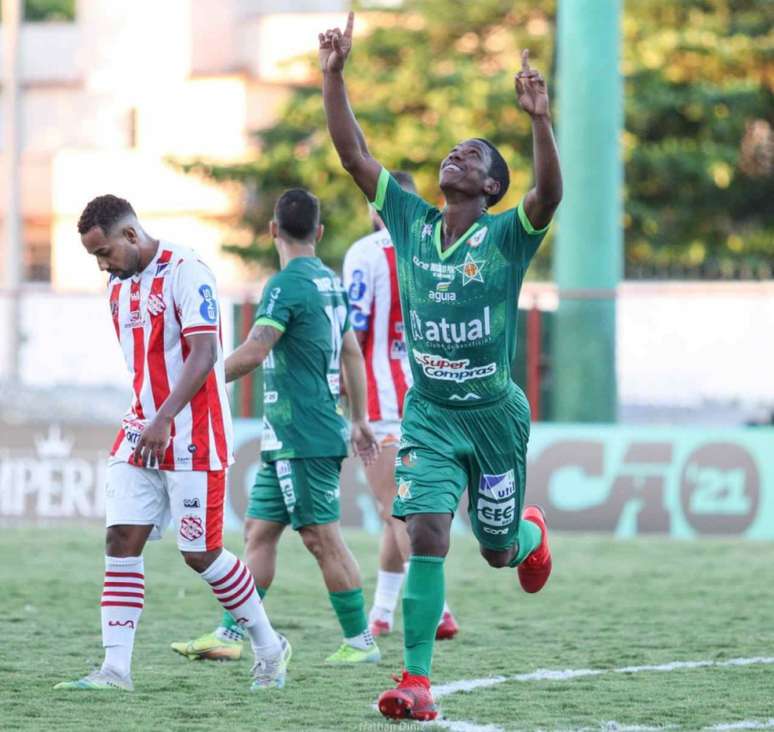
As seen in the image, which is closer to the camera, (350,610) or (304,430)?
(304,430)

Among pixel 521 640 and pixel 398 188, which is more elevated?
pixel 398 188

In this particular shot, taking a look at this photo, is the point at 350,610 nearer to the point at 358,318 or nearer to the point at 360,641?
the point at 360,641

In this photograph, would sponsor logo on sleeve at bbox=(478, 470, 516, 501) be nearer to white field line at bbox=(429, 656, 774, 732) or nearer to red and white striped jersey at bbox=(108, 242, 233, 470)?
white field line at bbox=(429, 656, 774, 732)

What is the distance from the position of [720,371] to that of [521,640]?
781 centimetres

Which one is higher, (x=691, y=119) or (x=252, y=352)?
(x=691, y=119)

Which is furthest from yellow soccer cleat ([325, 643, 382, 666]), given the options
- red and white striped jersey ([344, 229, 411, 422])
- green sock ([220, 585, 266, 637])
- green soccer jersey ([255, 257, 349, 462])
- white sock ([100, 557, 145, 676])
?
red and white striped jersey ([344, 229, 411, 422])

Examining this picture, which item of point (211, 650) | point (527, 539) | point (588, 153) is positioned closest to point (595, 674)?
point (527, 539)

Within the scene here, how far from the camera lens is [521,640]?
349 inches

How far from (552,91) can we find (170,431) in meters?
22.9

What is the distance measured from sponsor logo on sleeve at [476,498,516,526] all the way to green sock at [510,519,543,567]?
0.97 ft

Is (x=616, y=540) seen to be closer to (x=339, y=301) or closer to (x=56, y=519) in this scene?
(x=56, y=519)

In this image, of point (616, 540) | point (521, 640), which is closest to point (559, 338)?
point (616, 540)

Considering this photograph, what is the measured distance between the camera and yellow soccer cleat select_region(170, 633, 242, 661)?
805 cm

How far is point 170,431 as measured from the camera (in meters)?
6.84
